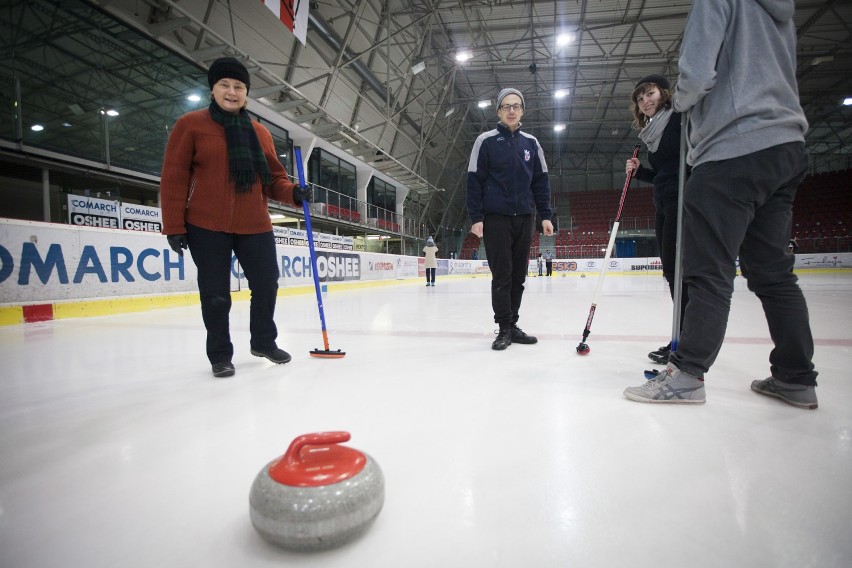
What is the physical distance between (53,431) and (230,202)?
1103 millimetres

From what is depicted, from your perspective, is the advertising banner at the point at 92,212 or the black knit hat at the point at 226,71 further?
the advertising banner at the point at 92,212

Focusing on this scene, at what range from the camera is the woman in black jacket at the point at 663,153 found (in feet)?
6.25

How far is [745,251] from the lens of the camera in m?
1.34

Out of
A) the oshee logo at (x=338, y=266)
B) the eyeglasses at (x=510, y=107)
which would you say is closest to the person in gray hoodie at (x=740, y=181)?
the eyeglasses at (x=510, y=107)

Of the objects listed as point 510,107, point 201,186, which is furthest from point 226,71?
point 510,107

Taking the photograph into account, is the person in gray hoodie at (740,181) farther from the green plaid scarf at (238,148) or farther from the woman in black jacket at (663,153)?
the green plaid scarf at (238,148)

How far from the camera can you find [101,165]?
7652 millimetres

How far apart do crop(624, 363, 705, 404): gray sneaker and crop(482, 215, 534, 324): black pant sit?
1143 mm

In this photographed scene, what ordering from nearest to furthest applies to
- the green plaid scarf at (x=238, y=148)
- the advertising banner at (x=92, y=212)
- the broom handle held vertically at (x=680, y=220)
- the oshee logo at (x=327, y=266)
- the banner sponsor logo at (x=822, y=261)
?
the broom handle held vertically at (x=680, y=220)
the green plaid scarf at (x=238, y=148)
the advertising banner at (x=92, y=212)
the oshee logo at (x=327, y=266)
the banner sponsor logo at (x=822, y=261)

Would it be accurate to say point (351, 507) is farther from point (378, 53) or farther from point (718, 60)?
point (378, 53)

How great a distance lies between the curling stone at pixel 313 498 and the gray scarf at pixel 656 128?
1.99 metres

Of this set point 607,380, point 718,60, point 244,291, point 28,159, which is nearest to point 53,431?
point 607,380

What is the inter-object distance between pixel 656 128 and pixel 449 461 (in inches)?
74.6

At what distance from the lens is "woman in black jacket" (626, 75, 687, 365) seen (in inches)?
75.0
